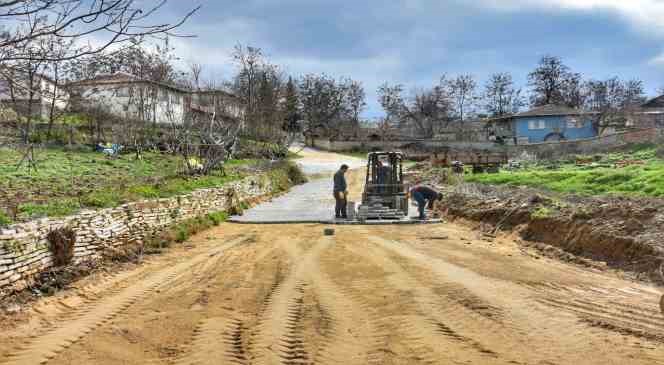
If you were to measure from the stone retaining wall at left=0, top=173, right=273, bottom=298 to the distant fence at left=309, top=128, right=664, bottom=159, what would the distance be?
30.9 m

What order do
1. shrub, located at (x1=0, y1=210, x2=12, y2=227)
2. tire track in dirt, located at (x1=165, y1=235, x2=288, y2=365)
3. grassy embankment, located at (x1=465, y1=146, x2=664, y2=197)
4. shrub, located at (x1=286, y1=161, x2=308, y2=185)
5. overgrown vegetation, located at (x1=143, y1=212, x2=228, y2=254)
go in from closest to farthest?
tire track in dirt, located at (x1=165, y1=235, x2=288, y2=365), shrub, located at (x1=0, y1=210, x2=12, y2=227), overgrown vegetation, located at (x1=143, y1=212, x2=228, y2=254), grassy embankment, located at (x1=465, y1=146, x2=664, y2=197), shrub, located at (x1=286, y1=161, x2=308, y2=185)

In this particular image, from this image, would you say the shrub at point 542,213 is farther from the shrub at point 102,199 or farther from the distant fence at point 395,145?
the distant fence at point 395,145

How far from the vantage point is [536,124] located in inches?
2739

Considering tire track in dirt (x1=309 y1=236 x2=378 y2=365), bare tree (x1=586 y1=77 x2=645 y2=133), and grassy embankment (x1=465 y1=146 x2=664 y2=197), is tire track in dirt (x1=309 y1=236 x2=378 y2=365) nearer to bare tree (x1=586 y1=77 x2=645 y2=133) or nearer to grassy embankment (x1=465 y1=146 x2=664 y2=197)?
grassy embankment (x1=465 y1=146 x2=664 y2=197)

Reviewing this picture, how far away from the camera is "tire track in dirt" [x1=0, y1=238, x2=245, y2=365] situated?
19.4 feet

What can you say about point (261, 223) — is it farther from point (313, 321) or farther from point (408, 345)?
point (408, 345)

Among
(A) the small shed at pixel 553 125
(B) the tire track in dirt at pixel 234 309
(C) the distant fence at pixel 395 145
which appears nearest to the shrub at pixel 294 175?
(B) the tire track in dirt at pixel 234 309

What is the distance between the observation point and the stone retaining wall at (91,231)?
320 inches

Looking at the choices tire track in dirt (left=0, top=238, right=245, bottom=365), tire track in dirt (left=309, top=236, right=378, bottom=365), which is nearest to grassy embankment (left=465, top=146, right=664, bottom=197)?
tire track in dirt (left=309, top=236, right=378, bottom=365)

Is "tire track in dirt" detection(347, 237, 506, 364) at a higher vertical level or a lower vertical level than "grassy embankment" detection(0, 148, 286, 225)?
lower

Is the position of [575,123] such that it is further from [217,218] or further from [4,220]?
[4,220]

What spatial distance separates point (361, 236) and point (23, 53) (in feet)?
36.1

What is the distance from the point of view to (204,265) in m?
11.0

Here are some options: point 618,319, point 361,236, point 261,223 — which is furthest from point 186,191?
point 618,319
